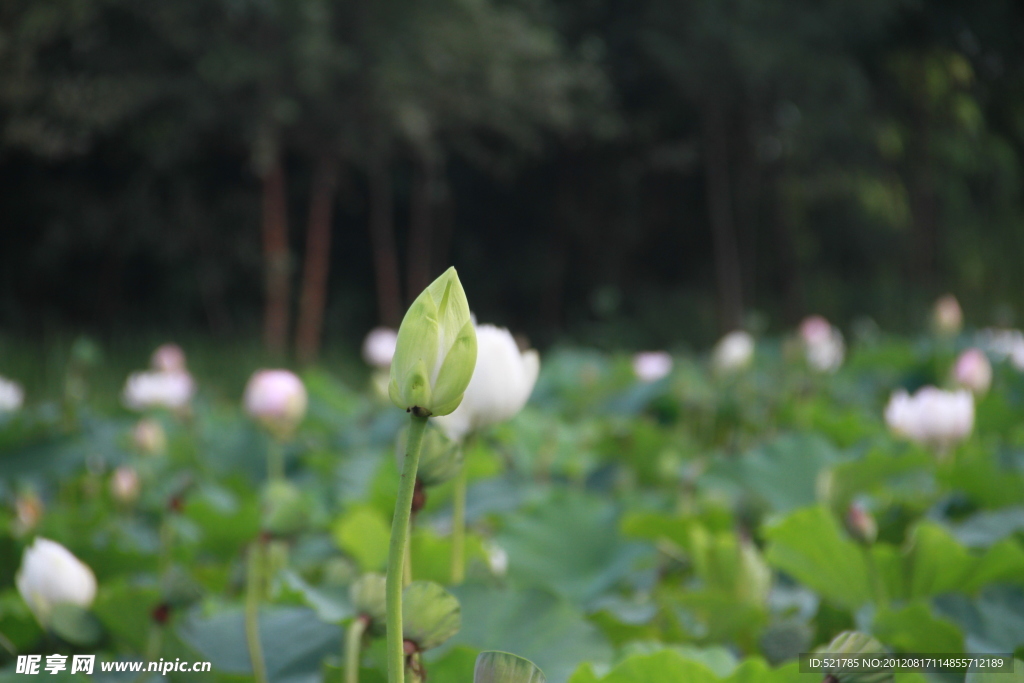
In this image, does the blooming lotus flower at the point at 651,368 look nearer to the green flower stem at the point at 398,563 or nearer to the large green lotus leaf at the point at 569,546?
the large green lotus leaf at the point at 569,546

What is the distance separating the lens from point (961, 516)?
873 mm

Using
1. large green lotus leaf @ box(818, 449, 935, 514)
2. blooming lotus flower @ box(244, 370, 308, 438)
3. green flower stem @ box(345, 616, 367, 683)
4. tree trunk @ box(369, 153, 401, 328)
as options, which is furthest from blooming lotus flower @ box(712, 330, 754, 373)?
tree trunk @ box(369, 153, 401, 328)

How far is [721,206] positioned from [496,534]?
24.9 feet

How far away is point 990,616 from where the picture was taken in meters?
0.52

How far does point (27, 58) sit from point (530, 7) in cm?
380

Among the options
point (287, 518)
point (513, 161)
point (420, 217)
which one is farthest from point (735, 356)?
point (513, 161)

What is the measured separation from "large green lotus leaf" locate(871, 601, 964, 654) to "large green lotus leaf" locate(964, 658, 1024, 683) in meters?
0.19

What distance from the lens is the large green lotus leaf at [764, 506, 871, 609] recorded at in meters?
0.57

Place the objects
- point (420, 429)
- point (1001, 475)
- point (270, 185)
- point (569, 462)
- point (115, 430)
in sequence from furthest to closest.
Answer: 1. point (270, 185)
2. point (115, 430)
3. point (569, 462)
4. point (1001, 475)
5. point (420, 429)

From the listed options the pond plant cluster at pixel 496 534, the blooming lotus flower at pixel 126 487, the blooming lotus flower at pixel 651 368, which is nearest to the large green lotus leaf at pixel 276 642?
the pond plant cluster at pixel 496 534

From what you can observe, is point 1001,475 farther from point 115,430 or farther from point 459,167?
point 459,167

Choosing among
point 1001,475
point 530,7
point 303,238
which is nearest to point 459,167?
point 303,238

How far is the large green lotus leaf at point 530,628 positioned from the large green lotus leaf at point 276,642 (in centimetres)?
8

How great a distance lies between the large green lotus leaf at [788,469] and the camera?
0.96 metres
